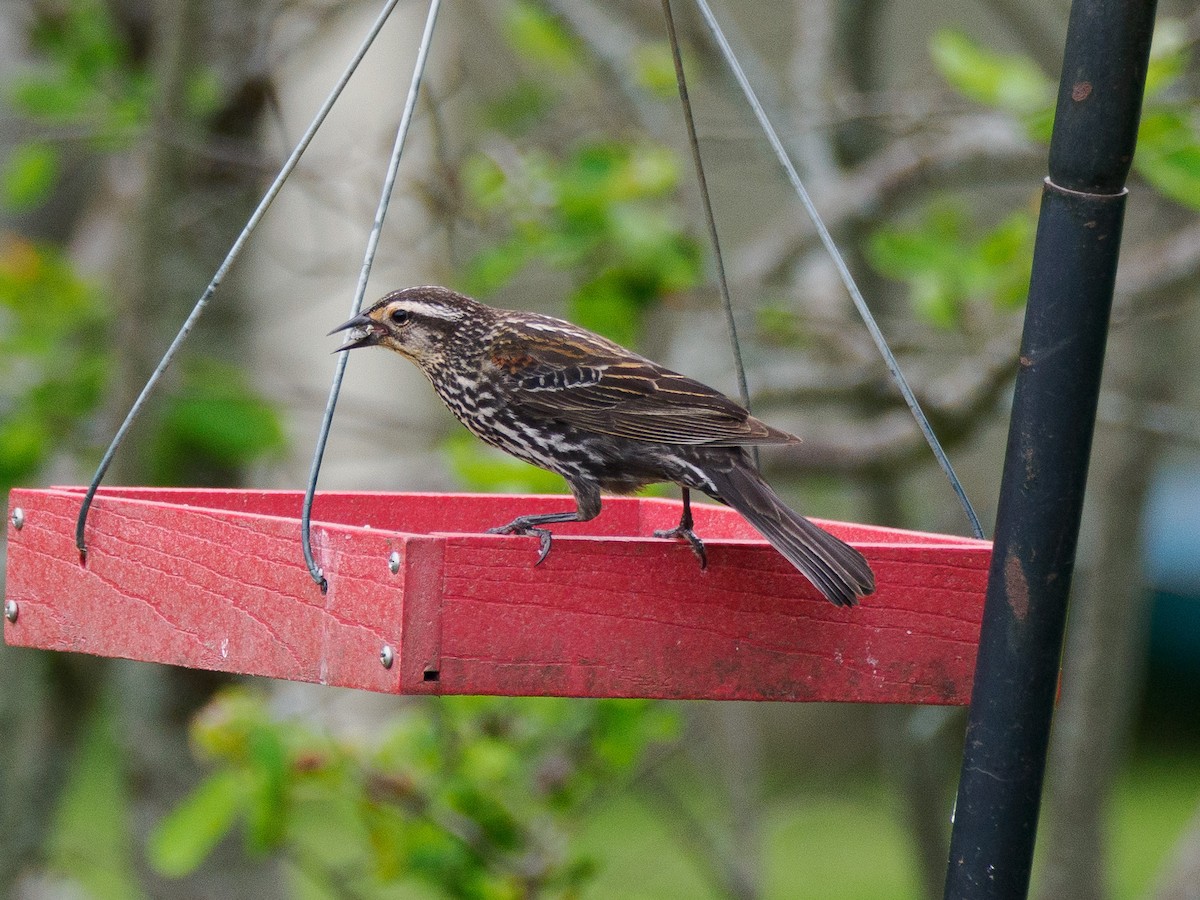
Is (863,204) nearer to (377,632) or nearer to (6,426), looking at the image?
(6,426)

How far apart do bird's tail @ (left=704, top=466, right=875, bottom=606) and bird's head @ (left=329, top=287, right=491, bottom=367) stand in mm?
1116

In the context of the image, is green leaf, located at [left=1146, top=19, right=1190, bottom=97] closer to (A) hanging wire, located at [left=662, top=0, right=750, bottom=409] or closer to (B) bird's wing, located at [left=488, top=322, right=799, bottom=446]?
(A) hanging wire, located at [left=662, top=0, right=750, bottom=409]

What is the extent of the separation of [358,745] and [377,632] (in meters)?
2.41

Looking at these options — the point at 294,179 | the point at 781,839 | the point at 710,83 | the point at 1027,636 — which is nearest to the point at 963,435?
the point at 710,83

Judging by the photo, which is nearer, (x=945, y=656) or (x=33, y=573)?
(x=945, y=656)

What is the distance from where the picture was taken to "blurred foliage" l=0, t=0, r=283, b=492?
17.9ft

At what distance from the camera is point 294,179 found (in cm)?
585

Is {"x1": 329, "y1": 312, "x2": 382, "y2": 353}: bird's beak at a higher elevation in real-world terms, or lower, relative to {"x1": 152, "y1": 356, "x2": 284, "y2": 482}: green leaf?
higher

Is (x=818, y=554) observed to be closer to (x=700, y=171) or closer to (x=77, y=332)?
(x=700, y=171)

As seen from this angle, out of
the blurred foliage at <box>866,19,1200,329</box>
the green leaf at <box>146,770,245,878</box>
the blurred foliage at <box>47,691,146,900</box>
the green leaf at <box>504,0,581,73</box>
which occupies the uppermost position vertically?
the green leaf at <box>504,0,581,73</box>

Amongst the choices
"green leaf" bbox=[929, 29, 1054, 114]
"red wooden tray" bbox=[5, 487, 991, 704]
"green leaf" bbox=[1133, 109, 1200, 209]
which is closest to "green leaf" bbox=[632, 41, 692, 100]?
"green leaf" bbox=[929, 29, 1054, 114]

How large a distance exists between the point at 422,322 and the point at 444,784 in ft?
5.09

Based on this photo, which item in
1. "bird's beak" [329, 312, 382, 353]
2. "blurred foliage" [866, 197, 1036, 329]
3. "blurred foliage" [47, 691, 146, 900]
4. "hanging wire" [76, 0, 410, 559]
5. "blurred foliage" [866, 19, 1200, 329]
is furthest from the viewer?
"blurred foliage" [47, 691, 146, 900]

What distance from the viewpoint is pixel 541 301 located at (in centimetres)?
672
